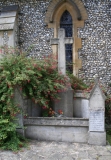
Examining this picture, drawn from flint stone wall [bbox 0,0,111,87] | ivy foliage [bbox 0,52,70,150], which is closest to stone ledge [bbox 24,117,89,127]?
ivy foliage [bbox 0,52,70,150]

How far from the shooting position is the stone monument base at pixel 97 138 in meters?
4.79

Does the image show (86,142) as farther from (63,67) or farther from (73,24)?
(73,24)

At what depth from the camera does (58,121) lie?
4.95 meters

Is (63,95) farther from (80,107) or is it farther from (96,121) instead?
(96,121)

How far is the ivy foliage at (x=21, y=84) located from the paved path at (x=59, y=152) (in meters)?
0.29

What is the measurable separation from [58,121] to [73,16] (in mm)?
6400

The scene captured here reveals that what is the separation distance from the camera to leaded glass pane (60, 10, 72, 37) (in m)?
9.77

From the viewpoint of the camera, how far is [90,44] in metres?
9.14

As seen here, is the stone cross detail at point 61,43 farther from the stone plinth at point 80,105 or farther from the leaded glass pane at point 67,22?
the leaded glass pane at point 67,22

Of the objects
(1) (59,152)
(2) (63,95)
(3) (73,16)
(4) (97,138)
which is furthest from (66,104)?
(3) (73,16)

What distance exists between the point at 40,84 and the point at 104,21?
5689 mm

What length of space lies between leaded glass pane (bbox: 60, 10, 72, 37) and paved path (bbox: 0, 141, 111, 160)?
654 centimetres

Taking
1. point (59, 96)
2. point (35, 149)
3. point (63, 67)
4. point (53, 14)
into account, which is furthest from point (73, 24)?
point (35, 149)

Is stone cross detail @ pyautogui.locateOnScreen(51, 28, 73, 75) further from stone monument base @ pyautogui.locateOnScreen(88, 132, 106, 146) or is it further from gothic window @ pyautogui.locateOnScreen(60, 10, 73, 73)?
gothic window @ pyautogui.locateOnScreen(60, 10, 73, 73)
